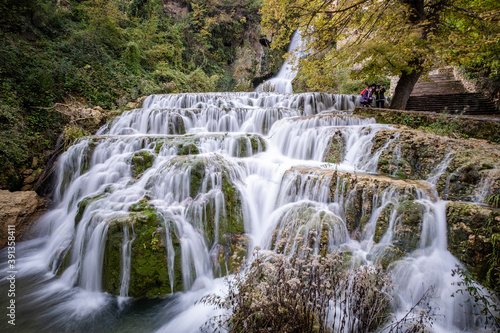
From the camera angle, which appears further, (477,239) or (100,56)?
(100,56)

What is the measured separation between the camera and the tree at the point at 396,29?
17.5ft

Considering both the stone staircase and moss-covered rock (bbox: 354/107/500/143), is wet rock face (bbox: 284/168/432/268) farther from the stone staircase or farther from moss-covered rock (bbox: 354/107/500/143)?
the stone staircase

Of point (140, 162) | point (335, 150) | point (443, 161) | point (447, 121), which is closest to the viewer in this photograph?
point (443, 161)

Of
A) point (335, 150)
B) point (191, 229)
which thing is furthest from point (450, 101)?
point (191, 229)

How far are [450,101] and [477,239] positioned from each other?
1004cm

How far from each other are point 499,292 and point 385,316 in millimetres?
1469

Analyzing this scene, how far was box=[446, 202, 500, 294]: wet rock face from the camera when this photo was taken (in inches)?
115

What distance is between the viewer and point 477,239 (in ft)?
10.4

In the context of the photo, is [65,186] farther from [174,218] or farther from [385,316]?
[385,316]

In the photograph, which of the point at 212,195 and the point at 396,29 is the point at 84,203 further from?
the point at 396,29

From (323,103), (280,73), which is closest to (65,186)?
(323,103)

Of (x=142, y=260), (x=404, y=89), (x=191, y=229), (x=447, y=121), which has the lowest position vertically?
(x=142, y=260)

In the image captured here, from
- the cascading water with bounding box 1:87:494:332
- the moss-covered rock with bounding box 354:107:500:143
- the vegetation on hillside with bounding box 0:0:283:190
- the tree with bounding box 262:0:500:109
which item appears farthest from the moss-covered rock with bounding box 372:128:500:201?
the vegetation on hillside with bounding box 0:0:283:190

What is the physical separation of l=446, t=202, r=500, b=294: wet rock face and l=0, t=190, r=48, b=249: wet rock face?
34.6ft
